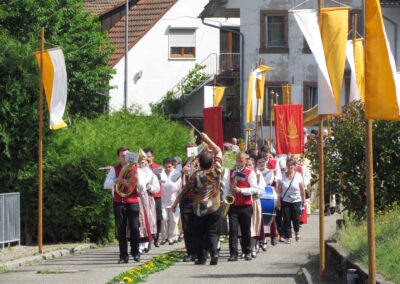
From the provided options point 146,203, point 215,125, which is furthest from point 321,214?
point 215,125

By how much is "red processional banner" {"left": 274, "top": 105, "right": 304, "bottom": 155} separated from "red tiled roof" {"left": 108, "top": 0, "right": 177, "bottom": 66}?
27920mm

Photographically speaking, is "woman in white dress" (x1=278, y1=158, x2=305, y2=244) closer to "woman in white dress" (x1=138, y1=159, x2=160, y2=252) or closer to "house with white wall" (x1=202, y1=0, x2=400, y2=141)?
"woman in white dress" (x1=138, y1=159, x2=160, y2=252)

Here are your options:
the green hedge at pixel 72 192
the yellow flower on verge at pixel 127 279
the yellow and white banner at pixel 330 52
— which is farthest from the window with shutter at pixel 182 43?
the yellow flower on verge at pixel 127 279

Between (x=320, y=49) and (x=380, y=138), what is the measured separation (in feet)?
8.44

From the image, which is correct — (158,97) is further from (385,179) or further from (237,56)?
(385,179)

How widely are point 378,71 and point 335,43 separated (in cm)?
436

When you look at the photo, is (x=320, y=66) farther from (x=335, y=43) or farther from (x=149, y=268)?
(x=149, y=268)

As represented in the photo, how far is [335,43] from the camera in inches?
680

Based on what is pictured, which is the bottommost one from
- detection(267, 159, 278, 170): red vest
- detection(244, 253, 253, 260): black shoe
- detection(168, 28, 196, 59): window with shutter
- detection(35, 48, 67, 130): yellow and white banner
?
detection(244, 253, 253, 260): black shoe

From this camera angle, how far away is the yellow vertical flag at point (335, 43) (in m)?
17.0

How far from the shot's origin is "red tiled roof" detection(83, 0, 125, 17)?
6488 cm

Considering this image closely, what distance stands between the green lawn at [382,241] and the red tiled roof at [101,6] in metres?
45.5

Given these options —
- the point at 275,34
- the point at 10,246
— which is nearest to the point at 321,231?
the point at 10,246

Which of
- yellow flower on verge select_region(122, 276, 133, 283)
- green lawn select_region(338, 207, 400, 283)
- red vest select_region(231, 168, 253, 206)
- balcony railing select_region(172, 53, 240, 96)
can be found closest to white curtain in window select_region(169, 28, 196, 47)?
balcony railing select_region(172, 53, 240, 96)
